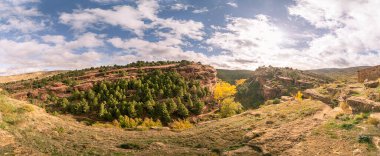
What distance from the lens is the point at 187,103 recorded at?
62.3 metres

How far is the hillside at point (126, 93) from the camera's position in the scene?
53219 mm

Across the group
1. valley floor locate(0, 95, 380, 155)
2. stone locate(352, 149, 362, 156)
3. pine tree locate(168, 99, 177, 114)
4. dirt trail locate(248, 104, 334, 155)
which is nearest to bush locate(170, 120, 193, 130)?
pine tree locate(168, 99, 177, 114)

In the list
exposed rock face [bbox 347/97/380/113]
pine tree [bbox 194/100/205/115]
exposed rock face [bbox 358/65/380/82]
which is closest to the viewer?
exposed rock face [bbox 347/97/380/113]

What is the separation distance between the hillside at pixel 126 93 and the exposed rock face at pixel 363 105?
33.9 m

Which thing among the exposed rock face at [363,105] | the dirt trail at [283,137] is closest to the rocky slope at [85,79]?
the dirt trail at [283,137]

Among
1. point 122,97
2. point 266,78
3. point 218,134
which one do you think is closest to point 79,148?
point 218,134

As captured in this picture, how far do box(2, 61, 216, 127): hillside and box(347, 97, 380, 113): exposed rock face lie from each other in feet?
111

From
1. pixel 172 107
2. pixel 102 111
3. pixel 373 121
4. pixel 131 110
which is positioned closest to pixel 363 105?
pixel 373 121

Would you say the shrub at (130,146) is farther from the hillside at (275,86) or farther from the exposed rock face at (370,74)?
the hillside at (275,86)

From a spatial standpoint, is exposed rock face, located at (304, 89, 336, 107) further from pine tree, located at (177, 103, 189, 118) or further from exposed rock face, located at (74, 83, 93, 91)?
exposed rock face, located at (74, 83, 93, 91)

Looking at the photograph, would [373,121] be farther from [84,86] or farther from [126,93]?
[84,86]

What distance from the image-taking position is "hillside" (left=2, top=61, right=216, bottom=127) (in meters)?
53.2

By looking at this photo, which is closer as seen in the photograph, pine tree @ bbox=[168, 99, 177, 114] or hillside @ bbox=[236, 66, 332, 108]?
pine tree @ bbox=[168, 99, 177, 114]

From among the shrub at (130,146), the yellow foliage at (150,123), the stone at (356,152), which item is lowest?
the yellow foliage at (150,123)
